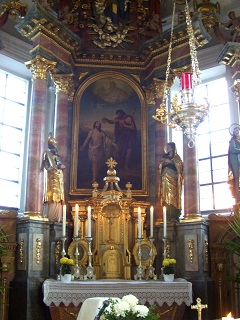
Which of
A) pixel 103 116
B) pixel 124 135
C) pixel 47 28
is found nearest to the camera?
pixel 47 28

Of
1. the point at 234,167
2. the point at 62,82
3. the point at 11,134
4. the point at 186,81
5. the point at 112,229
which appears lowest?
the point at 112,229

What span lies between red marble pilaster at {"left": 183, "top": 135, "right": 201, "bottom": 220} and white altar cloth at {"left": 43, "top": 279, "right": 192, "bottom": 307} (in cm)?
177

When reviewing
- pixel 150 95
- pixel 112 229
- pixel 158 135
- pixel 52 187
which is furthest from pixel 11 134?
pixel 112 229

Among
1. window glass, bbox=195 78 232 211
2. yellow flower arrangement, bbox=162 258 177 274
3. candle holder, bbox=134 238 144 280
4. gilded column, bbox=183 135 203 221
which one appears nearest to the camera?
yellow flower arrangement, bbox=162 258 177 274

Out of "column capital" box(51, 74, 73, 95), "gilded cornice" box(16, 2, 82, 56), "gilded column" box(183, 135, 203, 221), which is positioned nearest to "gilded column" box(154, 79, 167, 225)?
"gilded column" box(183, 135, 203, 221)

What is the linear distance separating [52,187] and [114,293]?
9.03ft

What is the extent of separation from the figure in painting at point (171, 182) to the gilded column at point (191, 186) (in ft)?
0.48

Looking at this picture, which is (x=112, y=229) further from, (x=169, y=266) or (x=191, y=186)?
(x=191, y=186)

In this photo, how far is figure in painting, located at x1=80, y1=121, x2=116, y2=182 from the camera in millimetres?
11273

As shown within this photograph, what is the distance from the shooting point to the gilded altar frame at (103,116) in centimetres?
1116

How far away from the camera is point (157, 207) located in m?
10.9

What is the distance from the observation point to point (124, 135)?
11.6 m

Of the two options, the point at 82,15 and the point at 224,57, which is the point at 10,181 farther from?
the point at 224,57

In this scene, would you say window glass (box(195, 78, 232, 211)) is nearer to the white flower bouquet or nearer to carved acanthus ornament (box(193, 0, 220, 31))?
carved acanthus ornament (box(193, 0, 220, 31))
